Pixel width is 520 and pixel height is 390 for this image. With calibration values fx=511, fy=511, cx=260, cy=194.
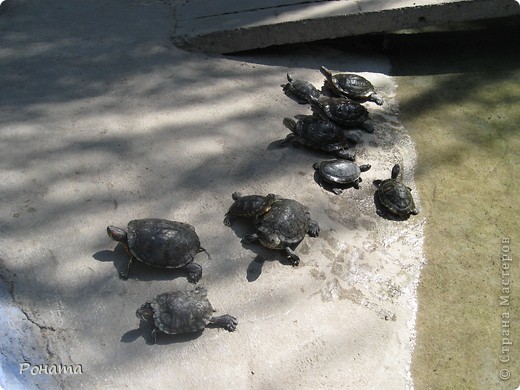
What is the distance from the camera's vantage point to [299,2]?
20.9ft

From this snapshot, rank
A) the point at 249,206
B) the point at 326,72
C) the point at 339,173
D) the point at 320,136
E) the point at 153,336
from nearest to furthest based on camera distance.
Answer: the point at 153,336
the point at 249,206
the point at 339,173
the point at 320,136
the point at 326,72

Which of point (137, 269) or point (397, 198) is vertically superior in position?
point (137, 269)

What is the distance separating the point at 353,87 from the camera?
5688mm

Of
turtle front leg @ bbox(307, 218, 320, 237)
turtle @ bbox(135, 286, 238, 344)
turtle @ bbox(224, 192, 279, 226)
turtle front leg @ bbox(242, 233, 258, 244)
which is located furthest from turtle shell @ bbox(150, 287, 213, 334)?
turtle front leg @ bbox(307, 218, 320, 237)

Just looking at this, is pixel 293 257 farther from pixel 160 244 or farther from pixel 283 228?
pixel 160 244

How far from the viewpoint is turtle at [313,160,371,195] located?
4.59 metres

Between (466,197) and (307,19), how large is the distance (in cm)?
281

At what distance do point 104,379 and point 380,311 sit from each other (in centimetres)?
196

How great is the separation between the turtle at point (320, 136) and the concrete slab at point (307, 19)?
1563 millimetres

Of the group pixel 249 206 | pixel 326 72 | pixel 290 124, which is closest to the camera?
pixel 249 206

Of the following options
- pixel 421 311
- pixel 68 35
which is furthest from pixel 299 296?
pixel 68 35

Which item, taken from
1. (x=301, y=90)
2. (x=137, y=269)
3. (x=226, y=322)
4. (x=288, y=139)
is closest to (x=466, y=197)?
(x=288, y=139)

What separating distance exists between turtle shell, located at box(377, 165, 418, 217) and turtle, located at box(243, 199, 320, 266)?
0.77 meters

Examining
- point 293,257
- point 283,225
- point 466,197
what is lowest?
point 466,197
